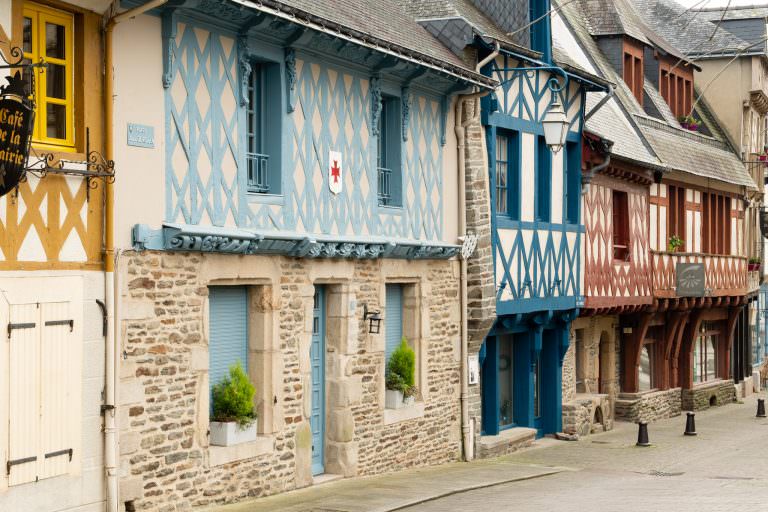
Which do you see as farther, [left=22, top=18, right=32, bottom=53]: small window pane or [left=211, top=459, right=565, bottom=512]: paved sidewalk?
[left=211, top=459, right=565, bottom=512]: paved sidewalk

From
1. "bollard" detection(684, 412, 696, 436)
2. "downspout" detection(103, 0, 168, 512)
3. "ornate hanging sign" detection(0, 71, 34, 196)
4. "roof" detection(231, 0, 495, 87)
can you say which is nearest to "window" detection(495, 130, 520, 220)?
"roof" detection(231, 0, 495, 87)

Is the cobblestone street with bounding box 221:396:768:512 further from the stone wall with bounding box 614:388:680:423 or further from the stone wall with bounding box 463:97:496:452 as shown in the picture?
the stone wall with bounding box 614:388:680:423

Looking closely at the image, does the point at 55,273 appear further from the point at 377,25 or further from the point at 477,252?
the point at 477,252

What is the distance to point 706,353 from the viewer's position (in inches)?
1271

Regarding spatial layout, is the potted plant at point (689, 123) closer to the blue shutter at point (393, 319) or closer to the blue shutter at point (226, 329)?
the blue shutter at point (393, 319)

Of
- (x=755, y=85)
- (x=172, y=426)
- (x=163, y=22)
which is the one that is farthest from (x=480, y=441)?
(x=755, y=85)

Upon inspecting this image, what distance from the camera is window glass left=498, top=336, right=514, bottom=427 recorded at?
20641 mm

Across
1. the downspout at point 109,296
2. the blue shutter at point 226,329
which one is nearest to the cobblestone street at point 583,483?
the blue shutter at point 226,329

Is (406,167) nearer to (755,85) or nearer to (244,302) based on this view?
(244,302)

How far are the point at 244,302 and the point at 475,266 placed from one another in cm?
533

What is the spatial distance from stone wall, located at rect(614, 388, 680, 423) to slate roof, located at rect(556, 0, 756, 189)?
14.8ft

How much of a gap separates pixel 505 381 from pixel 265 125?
879 centimetres

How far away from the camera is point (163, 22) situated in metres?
11.3

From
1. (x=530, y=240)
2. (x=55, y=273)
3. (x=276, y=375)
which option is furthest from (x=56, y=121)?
(x=530, y=240)
